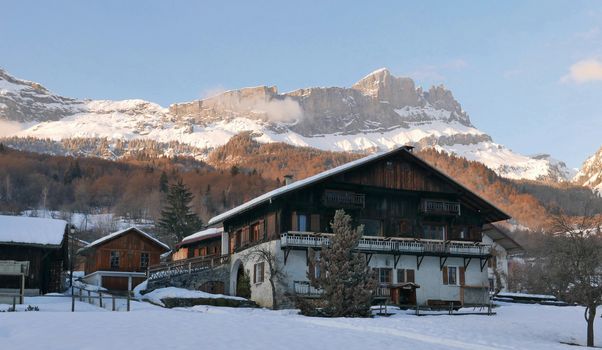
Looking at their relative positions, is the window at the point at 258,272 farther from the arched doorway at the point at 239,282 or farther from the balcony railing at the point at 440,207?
the balcony railing at the point at 440,207

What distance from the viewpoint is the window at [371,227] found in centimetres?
5012

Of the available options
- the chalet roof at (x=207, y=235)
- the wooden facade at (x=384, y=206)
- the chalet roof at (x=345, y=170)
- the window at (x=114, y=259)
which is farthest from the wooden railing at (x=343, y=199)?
the window at (x=114, y=259)

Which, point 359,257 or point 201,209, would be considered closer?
point 359,257

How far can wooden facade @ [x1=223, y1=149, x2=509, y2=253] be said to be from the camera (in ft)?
158

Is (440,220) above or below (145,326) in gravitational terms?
above

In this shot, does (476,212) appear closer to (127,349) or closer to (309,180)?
(309,180)

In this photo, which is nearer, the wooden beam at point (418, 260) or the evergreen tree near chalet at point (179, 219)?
the wooden beam at point (418, 260)

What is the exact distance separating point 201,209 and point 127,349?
15943 centimetres

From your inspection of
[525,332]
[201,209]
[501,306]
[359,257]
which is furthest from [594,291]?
[201,209]

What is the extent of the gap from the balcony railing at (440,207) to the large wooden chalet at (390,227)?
7 centimetres

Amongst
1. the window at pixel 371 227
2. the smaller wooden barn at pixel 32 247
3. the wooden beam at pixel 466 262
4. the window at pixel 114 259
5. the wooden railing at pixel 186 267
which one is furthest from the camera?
the window at pixel 114 259

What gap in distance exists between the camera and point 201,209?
178500 mm

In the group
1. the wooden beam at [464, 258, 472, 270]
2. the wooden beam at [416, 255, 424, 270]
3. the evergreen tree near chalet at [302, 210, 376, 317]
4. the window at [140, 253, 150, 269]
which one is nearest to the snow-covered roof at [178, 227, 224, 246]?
the window at [140, 253, 150, 269]

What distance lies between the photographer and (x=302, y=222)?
4819 cm
